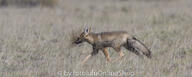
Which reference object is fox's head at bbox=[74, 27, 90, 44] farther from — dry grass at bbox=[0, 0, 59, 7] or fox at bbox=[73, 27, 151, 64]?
dry grass at bbox=[0, 0, 59, 7]

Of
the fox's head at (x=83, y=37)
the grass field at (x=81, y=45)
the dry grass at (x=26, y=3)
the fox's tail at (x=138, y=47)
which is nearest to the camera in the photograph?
the grass field at (x=81, y=45)

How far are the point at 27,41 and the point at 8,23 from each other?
11.5 feet

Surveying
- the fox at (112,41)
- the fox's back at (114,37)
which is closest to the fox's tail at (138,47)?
the fox at (112,41)

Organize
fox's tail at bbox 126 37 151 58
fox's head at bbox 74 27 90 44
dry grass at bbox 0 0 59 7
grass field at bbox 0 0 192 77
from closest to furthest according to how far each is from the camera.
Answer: grass field at bbox 0 0 192 77
fox's head at bbox 74 27 90 44
fox's tail at bbox 126 37 151 58
dry grass at bbox 0 0 59 7

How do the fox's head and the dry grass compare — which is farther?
the dry grass

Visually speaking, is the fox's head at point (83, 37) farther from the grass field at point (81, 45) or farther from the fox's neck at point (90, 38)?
the grass field at point (81, 45)

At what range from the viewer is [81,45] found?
10.5 metres

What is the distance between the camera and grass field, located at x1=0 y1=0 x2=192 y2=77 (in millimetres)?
7801

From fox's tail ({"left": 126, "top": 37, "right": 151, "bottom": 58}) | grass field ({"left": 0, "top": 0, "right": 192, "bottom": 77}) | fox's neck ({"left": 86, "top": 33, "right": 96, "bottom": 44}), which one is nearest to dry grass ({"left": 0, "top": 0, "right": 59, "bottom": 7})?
grass field ({"left": 0, "top": 0, "right": 192, "bottom": 77})

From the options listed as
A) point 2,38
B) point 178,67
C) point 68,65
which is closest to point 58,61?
point 68,65

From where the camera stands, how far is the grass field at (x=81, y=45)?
7.80 metres

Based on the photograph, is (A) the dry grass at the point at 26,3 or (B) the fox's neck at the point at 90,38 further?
(A) the dry grass at the point at 26,3

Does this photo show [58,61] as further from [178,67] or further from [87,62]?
[178,67]

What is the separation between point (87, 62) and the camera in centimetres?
859
